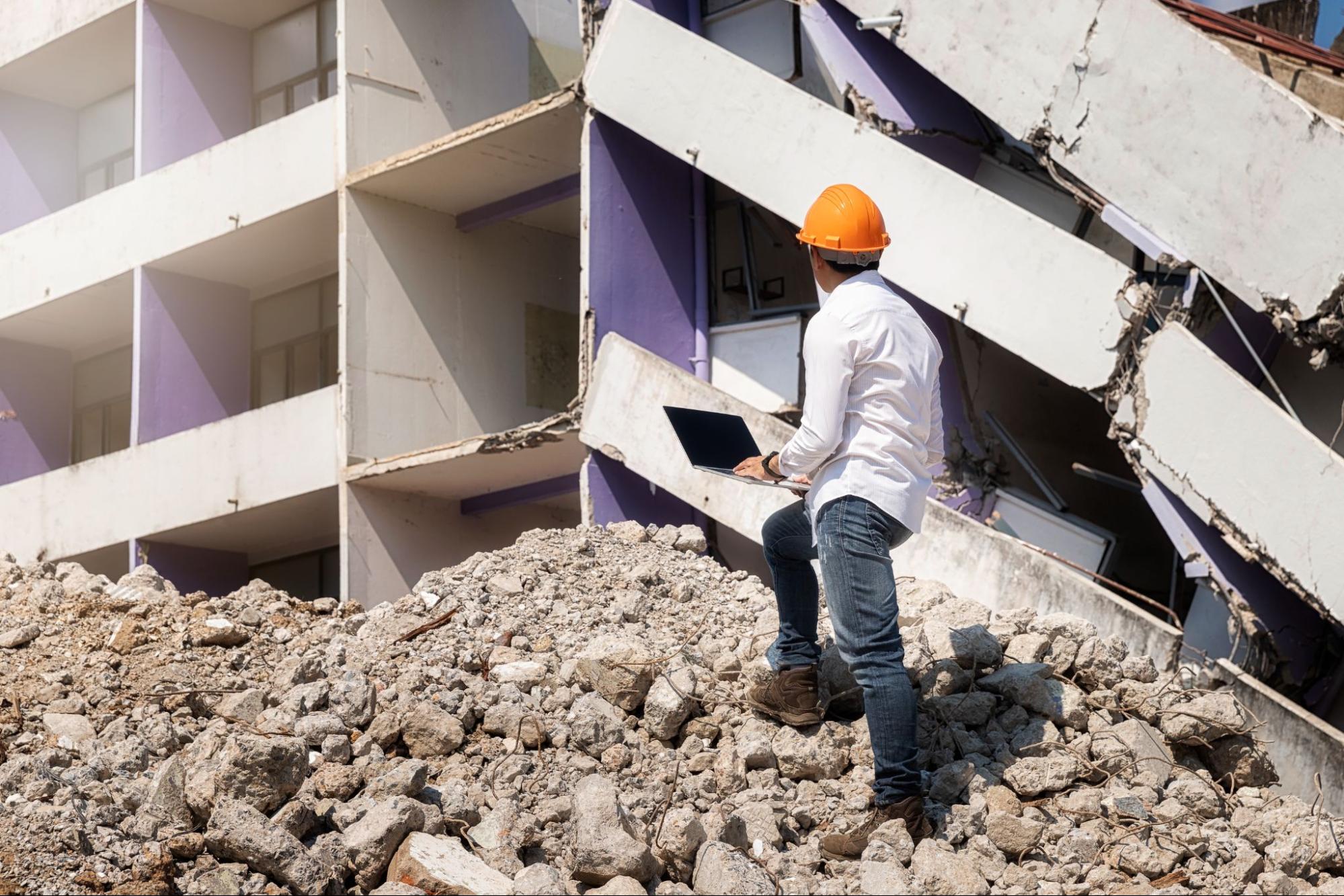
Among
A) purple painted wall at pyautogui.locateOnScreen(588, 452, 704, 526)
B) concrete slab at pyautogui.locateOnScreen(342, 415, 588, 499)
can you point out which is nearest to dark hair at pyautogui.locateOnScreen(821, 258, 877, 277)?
purple painted wall at pyautogui.locateOnScreen(588, 452, 704, 526)

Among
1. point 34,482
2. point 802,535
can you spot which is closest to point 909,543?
point 802,535

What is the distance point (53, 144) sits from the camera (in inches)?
666

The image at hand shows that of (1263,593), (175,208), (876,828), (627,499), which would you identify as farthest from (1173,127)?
(175,208)

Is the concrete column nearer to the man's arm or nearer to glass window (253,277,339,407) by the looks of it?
the man's arm

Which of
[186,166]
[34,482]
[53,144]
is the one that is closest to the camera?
[186,166]

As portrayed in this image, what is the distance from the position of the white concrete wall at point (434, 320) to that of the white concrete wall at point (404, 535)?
17.3 inches

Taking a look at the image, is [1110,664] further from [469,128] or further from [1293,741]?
[469,128]

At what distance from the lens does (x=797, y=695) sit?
5.11 meters

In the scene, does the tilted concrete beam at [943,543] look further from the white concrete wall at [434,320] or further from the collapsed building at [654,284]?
the white concrete wall at [434,320]

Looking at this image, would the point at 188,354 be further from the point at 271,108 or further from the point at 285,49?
the point at 285,49

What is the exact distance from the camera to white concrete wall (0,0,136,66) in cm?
1487

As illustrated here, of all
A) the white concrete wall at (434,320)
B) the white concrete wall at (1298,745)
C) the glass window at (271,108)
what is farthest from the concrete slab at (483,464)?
the white concrete wall at (1298,745)

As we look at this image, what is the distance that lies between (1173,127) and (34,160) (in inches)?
550

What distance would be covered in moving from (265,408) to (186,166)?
9.03 ft
